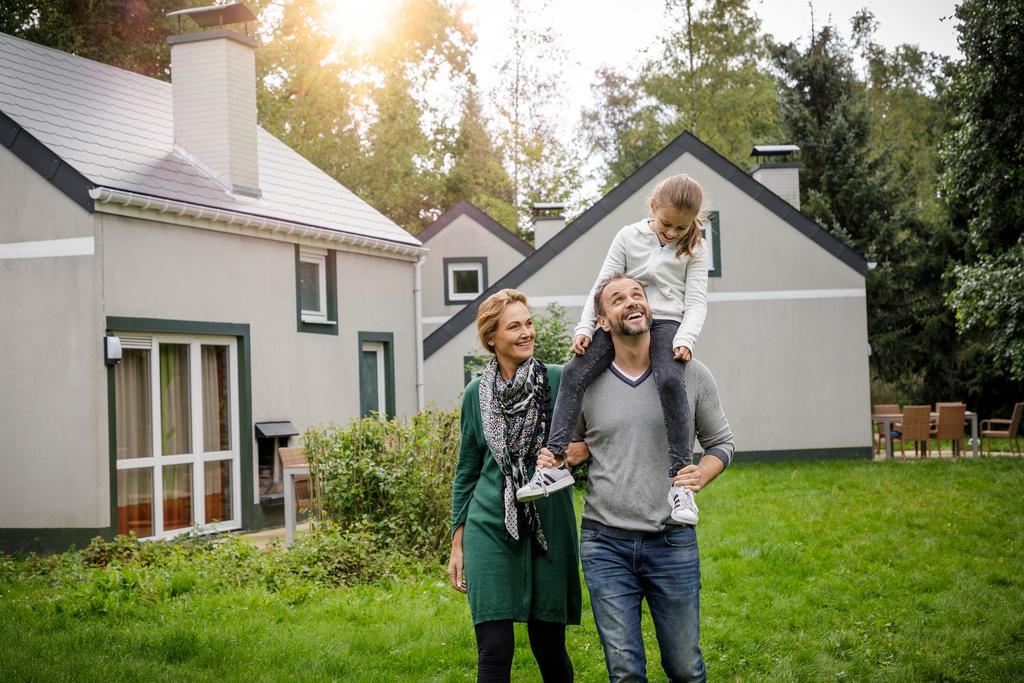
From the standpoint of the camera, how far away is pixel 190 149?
13570 mm

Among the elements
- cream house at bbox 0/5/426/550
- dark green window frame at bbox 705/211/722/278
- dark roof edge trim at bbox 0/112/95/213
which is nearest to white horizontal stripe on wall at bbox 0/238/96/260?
cream house at bbox 0/5/426/550

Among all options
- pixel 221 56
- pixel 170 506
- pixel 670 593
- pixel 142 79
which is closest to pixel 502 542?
pixel 670 593

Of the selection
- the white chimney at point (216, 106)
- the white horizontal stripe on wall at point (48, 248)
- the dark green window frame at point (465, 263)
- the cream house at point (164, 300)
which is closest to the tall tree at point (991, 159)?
the cream house at point (164, 300)

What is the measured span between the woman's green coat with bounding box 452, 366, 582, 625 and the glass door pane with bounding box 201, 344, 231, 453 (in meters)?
8.79

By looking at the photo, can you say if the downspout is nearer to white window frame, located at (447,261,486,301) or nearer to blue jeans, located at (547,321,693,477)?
white window frame, located at (447,261,486,301)

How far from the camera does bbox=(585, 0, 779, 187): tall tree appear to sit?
95.0 feet

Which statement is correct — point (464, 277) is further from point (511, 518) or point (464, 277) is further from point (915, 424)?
point (511, 518)

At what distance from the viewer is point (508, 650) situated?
3.97 meters

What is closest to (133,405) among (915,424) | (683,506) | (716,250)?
(683,506)

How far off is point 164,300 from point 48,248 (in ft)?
4.37

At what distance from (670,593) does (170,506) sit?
29.9 feet

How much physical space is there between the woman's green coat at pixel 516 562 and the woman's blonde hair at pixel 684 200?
30.9 inches

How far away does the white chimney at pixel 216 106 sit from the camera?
1341cm

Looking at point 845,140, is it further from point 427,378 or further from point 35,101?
point 35,101
